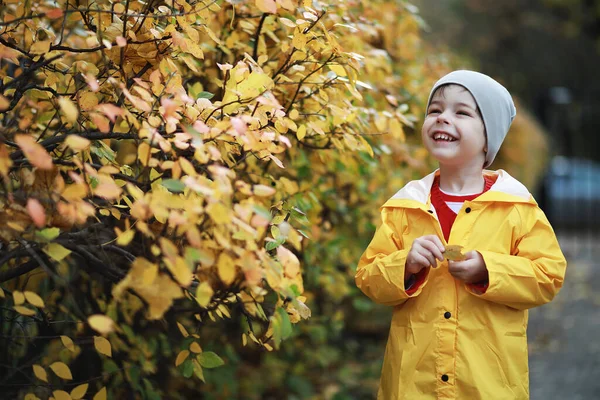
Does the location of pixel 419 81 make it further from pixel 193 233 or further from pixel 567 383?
pixel 193 233

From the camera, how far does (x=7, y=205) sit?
1692 mm

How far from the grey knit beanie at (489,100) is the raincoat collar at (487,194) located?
0.11 metres

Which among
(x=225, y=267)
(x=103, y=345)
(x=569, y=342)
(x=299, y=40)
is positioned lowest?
(x=569, y=342)

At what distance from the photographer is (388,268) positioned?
2111 millimetres

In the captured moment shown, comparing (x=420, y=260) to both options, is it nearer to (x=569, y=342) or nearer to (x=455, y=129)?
(x=455, y=129)

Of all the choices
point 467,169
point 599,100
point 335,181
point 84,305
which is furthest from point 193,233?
point 599,100

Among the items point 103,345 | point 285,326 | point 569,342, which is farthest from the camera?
point 569,342

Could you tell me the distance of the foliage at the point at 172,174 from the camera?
153 cm

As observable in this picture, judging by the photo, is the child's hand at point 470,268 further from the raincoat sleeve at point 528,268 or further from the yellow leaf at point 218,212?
the yellow leaf at point 218,212

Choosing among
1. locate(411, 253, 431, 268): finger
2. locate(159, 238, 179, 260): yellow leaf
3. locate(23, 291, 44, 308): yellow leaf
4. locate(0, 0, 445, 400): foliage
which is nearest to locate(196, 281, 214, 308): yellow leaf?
locate(0, 0, 445, 400): foliage

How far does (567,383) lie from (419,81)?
2.35 meters

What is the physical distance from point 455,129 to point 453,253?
15.0 inches

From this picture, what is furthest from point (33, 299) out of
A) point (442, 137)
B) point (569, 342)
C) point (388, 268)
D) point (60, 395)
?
point (569, 342)

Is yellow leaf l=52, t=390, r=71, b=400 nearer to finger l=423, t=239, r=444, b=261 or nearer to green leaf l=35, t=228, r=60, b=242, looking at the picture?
green leaf l=35, t=228, r=60, b=242
